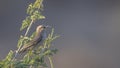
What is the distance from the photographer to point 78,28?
503 cm

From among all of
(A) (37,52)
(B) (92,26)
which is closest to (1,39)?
(B) (92,26)

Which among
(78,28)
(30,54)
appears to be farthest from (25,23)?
(78,28)

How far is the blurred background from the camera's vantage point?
16.2 ft

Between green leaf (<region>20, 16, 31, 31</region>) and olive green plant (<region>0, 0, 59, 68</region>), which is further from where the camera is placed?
green leaf (<region>20, 16, 31, 31</region>)

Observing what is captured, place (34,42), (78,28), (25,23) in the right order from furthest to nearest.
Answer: (78,28), (34,42), (25,23)

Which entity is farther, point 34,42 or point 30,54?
point 34,42

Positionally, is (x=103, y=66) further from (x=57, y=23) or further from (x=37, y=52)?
(x=37, y=52)

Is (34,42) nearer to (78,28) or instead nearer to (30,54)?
(30,54)

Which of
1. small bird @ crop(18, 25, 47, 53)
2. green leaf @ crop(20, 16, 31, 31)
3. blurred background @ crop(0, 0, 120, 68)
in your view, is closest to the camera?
green leaf @ crop(20, 16, 31, 31)

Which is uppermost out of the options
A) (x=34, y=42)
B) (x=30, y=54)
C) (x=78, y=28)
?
(x=78, y=28)

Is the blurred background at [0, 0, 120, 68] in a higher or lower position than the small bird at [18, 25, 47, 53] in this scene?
higher

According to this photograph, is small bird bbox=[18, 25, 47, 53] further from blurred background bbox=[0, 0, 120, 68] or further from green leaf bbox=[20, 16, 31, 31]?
blurred background bbox=[0, 0, 120, 68]

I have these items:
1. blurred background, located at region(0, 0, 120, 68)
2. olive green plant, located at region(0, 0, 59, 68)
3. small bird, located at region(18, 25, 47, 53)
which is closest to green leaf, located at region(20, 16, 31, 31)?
olive green plant, located at region(0, 0, 59, 68)

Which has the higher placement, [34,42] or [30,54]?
[34,42]
